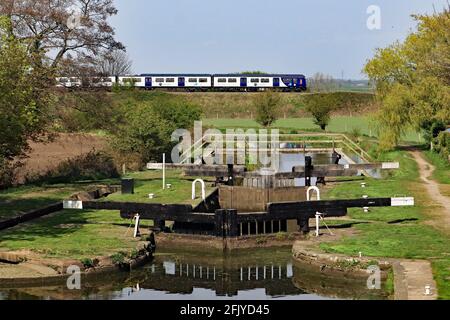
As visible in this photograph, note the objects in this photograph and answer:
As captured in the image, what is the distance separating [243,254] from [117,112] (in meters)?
21.2

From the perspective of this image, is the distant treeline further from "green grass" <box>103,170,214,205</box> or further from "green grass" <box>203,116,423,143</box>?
"green grass" <box>103,170,214,205</box>

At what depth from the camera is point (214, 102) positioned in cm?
11050

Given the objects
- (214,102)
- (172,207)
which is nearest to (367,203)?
(172,207)

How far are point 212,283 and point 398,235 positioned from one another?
768 cm

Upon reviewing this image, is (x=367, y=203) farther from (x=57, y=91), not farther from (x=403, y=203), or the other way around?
(x=57, y=91)

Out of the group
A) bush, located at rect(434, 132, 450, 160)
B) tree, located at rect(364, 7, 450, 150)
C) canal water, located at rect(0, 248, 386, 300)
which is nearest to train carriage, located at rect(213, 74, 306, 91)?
tree, located at rect(364, 7, 450, 150)

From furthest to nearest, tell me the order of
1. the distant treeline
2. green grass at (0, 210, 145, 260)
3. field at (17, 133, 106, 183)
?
the distant treeline → field at (17, 133, 106, 183) → green grass at (0, 210, 145, 260)

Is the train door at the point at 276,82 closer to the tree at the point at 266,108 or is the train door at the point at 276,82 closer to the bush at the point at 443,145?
the tree at the point at 266,108

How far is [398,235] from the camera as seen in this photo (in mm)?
29328

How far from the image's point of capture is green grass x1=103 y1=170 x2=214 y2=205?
36.7m

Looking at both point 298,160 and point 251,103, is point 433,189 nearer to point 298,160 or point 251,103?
point 298,160

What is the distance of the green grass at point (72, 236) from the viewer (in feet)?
86.9

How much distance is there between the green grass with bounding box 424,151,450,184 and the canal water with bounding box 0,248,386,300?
19344mm

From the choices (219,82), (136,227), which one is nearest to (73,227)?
(136,227)
